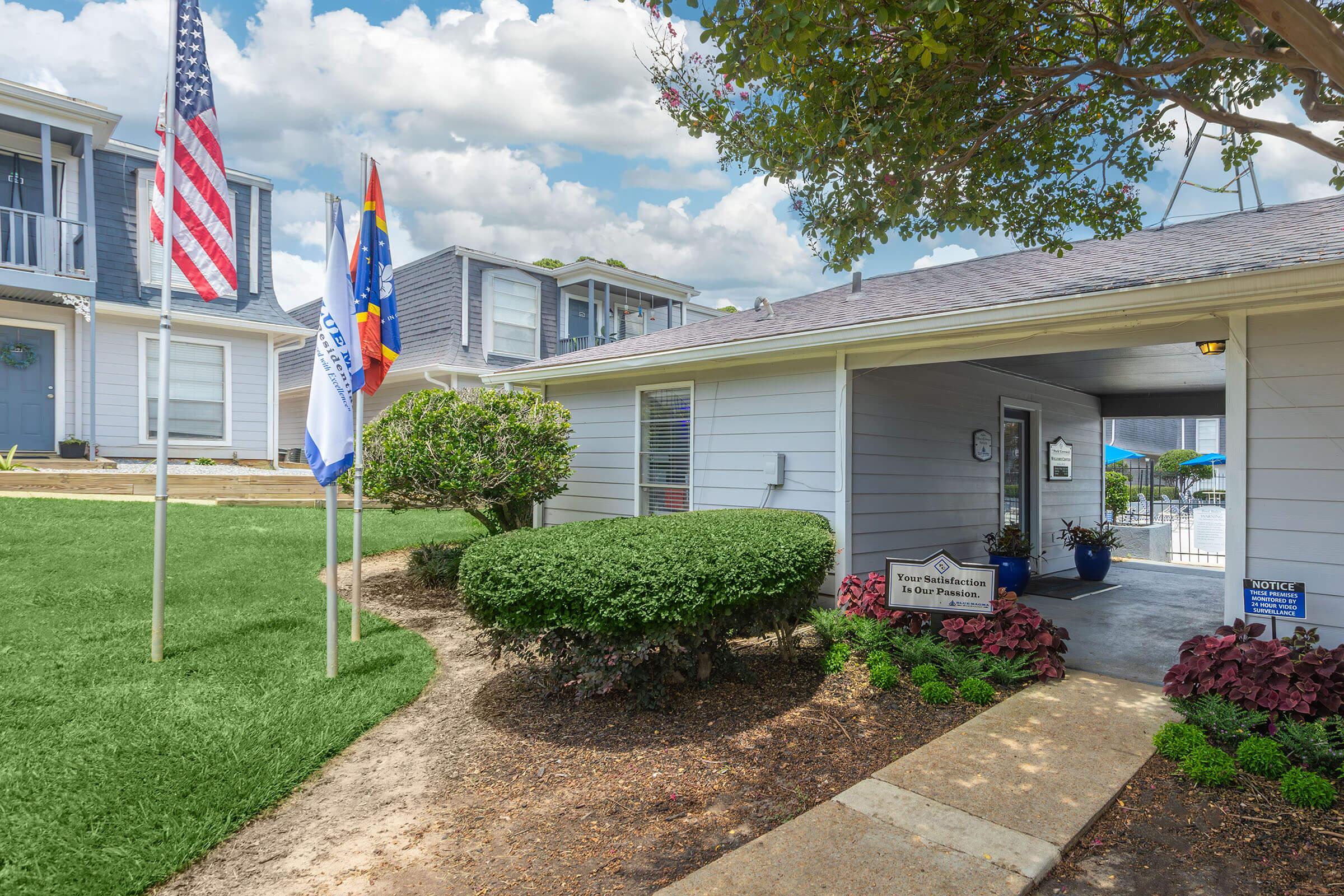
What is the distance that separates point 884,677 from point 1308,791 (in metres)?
2.09

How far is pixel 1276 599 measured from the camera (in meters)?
4.01

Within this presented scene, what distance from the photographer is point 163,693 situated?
4277mm

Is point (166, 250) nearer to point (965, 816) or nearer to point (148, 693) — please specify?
point (148, 693)

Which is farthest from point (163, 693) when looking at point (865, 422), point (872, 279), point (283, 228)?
point (283, 228)

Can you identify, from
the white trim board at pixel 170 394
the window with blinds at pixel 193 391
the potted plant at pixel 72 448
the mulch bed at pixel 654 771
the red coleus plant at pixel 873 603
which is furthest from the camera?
the window with blinds at pixel 193 391

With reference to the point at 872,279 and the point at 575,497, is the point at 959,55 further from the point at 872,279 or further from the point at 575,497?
the point at 575,497

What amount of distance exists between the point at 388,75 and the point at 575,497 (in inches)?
268

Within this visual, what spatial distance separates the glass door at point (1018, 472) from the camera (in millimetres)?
8695

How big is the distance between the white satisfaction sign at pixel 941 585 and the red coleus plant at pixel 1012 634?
16 cm

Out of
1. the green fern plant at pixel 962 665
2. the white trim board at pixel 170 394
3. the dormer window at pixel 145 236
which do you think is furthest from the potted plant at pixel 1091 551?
the dormer window at pixel 145 236

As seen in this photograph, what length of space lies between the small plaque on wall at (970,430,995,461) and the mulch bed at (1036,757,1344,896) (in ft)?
15.5

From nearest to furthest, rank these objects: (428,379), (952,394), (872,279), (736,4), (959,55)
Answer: (736,4)
(959,55)
(952,394)
(872,279)
(428,379)

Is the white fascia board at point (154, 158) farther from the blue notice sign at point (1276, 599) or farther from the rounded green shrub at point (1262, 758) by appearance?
the rounded green shrub at point (1262, 758)

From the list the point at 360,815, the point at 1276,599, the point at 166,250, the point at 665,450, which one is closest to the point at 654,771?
the point at 360,815
